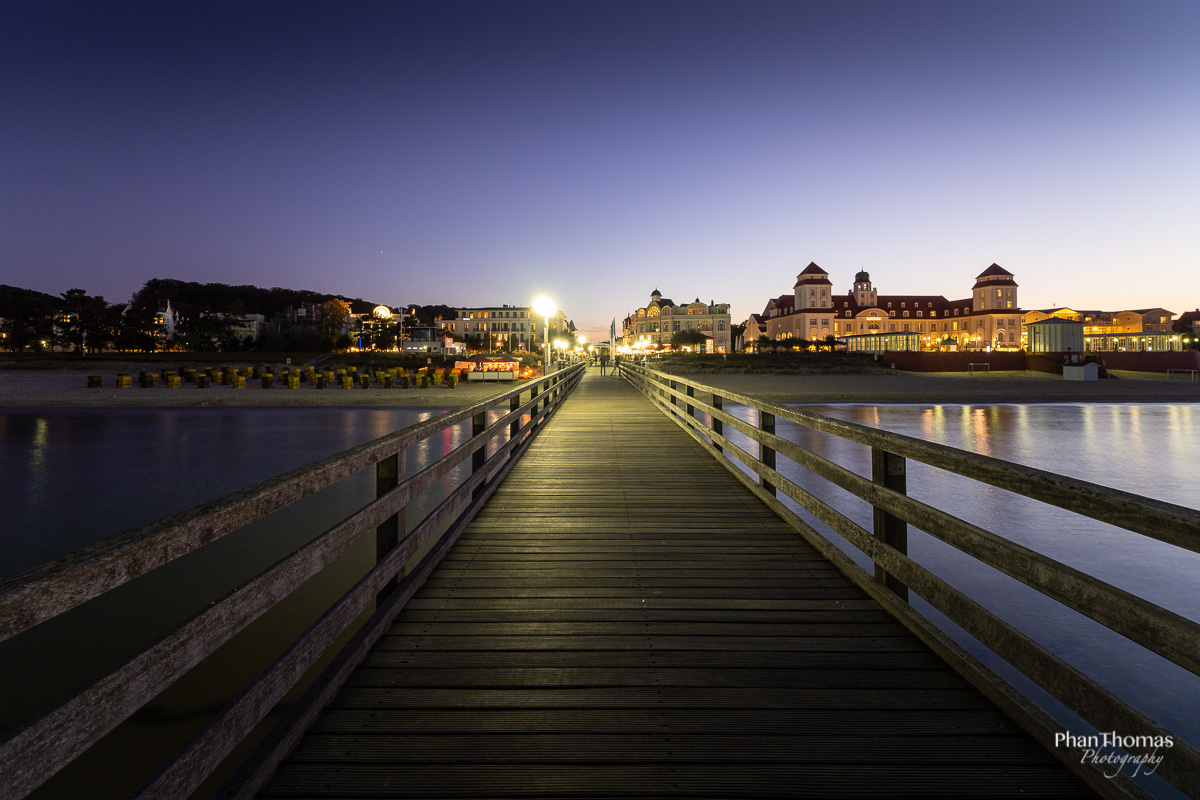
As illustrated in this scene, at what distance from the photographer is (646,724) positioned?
257cm

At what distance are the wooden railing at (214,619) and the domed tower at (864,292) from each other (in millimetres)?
126985

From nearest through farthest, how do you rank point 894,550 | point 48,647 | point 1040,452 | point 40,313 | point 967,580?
1. point 894,550
2. point 48,647
3. point 967,580
4. point 1040,452
5. point 40,313

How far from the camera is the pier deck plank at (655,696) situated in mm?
2242

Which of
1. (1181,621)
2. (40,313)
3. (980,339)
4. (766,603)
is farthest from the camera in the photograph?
(980,339)

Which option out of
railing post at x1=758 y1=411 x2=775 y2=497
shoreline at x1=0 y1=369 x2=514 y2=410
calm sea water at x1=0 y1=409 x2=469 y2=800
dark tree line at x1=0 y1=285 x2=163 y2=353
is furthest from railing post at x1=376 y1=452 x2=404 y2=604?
dark tree line at x1=0 y1=285 x2=163 y2=353

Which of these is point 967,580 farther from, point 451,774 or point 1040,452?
point 1040,452

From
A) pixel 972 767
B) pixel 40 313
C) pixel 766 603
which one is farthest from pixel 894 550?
pixel 40 313

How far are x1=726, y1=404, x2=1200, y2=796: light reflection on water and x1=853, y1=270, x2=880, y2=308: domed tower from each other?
106 metres

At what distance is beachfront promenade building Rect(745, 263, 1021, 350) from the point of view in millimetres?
104250

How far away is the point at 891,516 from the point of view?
356 cm

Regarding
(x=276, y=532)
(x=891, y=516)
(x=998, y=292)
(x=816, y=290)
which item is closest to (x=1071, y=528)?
(x=891, y=516)

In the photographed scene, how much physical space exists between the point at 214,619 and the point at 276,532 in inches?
261

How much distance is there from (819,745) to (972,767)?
54 cm

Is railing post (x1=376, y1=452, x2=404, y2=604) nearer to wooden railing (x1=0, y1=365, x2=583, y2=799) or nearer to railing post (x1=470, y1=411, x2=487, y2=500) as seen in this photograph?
wooden railing (x1=0, y1=365, x2=583, y2=799)
